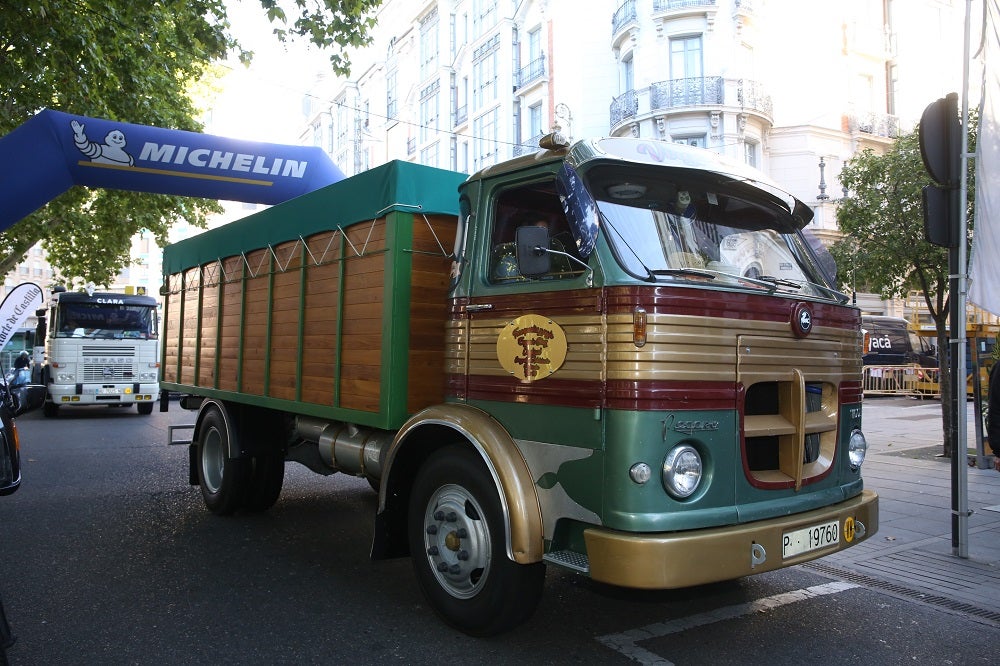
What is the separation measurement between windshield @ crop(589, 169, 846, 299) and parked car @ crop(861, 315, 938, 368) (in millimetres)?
25638

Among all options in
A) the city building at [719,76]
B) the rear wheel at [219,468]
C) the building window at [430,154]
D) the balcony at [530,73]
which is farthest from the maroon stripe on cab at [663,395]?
the building window at [430,154]

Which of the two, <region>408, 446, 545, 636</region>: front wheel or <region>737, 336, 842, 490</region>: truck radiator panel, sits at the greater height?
<region>737, 336, 842, 490</region>: truck radiator panel

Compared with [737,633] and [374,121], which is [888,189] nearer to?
[737,633]

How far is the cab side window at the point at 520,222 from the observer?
154 inches

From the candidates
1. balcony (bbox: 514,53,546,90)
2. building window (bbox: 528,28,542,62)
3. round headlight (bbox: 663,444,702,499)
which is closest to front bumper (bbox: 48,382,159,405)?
round headlight (bbox: 663,444,702,499)

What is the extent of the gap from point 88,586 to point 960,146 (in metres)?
6.75

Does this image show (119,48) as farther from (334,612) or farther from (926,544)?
(926,544)

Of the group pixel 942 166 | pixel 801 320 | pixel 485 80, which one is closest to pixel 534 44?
pixel 485 80

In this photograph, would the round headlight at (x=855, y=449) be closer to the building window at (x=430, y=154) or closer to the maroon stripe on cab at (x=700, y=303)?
the maroon stripe on cab at (x=700, y=303)

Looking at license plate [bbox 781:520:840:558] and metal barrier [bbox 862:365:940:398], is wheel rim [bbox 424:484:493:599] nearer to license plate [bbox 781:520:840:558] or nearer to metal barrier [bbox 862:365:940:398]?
license plate [bbox 781:520:840:558]

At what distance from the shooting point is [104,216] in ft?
64.9

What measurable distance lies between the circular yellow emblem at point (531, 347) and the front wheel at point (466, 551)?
0.51 metres

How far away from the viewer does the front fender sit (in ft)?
11.4

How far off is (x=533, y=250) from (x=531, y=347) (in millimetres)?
494
